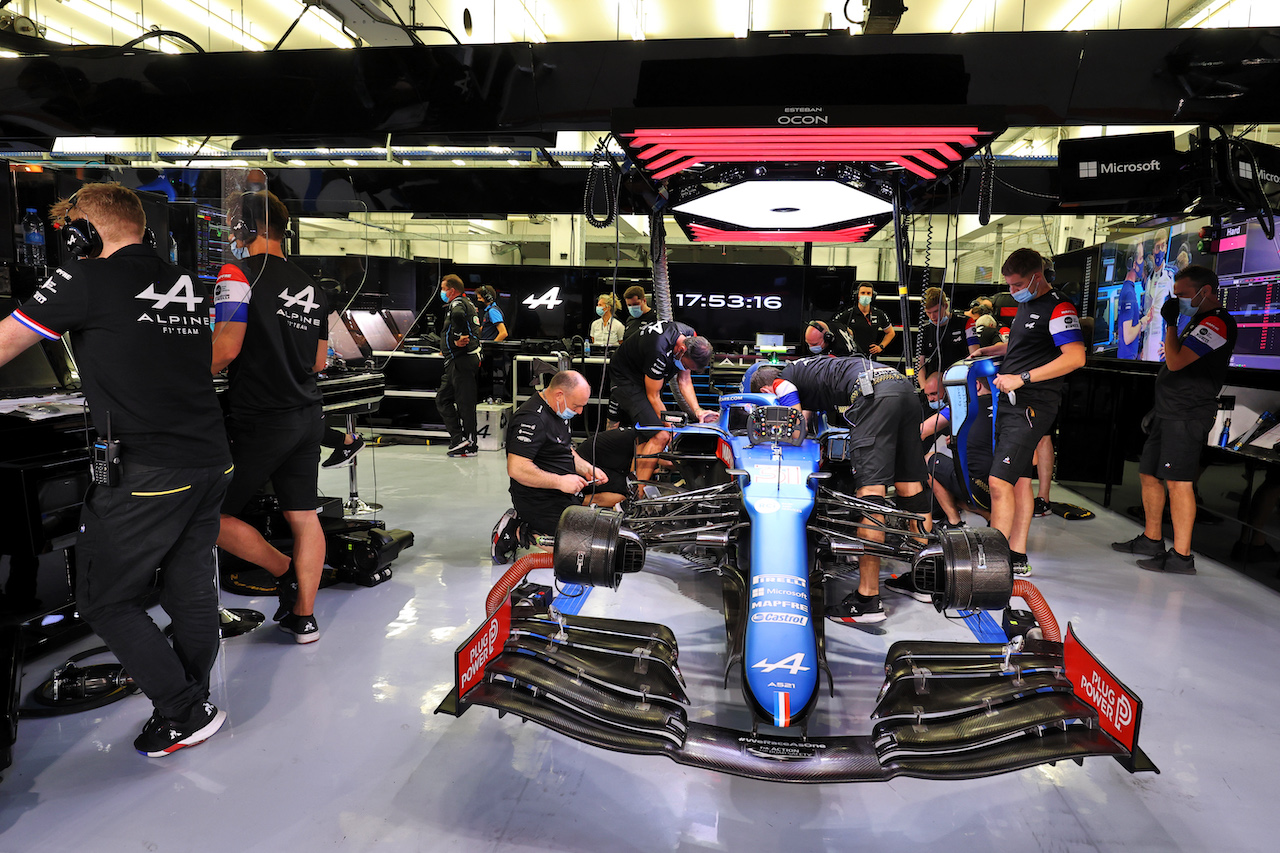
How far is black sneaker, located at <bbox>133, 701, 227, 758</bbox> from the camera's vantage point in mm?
2307

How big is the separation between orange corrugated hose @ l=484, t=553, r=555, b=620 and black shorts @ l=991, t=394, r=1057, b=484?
2.78m

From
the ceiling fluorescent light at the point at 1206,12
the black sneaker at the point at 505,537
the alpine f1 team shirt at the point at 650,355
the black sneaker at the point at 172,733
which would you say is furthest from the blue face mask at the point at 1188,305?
the black sneaker at the point at 172,733

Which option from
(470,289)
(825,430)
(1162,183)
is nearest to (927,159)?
(825,430)

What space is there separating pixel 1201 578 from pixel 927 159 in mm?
3486

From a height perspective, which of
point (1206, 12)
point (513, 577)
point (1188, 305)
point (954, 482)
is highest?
point (1206, 12)

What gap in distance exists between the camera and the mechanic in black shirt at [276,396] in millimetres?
3002

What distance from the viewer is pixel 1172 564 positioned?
4555 millimetres

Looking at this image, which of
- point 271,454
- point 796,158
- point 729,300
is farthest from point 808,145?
point 729,300

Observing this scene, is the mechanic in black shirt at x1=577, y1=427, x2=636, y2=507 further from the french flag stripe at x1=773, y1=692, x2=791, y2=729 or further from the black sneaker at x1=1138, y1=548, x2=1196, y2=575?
the black sneaker at x1=1138, y1=548, x2=1196, y2=575

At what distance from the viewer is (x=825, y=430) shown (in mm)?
4266

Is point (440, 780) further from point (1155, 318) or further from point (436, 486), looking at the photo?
point (1155, 318)

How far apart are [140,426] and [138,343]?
0.81 ft

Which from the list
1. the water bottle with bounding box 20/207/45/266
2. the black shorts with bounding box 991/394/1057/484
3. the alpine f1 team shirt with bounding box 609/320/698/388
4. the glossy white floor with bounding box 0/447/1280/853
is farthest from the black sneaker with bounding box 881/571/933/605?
the water bottle with bounding box 20/207/45/266

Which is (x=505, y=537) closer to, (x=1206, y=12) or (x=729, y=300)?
(x=729, y=300)
